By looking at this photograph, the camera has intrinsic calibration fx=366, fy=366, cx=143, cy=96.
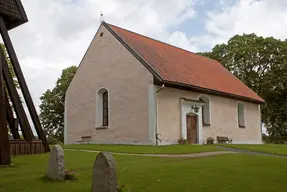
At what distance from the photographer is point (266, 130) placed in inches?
1746

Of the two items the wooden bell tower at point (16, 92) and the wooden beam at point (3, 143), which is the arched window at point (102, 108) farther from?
the wooden beam at point (3, 143)

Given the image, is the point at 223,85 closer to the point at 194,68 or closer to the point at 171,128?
the point at 194,68

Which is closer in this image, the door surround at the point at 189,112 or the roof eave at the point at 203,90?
the roof eave at the point at 203,90

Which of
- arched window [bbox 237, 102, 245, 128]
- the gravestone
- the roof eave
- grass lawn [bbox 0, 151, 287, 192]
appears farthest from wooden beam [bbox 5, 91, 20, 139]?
arched window [bbox 237, 102, 245, 128]

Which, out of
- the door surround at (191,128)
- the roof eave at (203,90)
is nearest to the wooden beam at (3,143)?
the roof eave at (203,90)

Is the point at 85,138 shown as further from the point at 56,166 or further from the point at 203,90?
the point at 56,166

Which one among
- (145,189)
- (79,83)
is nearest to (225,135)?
(79,83)

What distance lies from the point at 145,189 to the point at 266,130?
39310 mm

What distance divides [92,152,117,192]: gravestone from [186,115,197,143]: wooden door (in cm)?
1661

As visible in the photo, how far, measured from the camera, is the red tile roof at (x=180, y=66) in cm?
2319

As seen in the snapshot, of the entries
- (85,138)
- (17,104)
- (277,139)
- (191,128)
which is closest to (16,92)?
(17,104)

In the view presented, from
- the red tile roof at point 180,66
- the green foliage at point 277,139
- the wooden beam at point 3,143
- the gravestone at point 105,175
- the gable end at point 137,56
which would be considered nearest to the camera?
the gravestone at point 105,175

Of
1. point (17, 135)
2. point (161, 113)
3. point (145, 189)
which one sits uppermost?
point (161, 113)

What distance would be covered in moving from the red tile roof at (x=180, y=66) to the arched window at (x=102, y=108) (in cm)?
399
